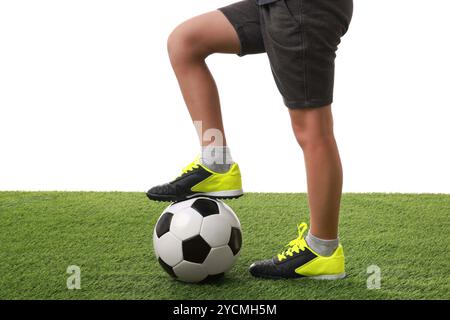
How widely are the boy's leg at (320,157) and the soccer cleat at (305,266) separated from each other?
0.69 feet

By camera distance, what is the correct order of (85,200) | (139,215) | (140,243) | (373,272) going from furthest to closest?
(85,200) → (139,215) → (140,243) → (373,272)

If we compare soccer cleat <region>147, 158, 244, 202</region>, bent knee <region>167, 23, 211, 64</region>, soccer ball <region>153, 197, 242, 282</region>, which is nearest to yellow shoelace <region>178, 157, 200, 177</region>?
soccer cleat <region>147, 158, 244, 202</region>

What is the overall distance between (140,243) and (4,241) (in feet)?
2.33

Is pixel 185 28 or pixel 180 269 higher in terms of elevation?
pixel 185 28

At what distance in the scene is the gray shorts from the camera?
269 centimetres

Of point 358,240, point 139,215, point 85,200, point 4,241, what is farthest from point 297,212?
point 4,241

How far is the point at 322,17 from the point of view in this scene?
8.84ft

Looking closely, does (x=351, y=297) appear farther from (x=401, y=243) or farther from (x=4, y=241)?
(x=4, y=241)

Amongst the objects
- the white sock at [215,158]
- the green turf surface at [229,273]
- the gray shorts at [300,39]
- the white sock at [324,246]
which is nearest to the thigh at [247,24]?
the gray shorts at [300,39]

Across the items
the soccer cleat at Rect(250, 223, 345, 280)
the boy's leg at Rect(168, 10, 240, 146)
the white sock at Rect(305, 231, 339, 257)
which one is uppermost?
the boy's leg at Rect(168, 10, 240, 146)

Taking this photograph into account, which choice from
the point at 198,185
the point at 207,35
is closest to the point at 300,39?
the point at 207,35

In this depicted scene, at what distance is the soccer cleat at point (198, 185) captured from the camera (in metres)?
3.04

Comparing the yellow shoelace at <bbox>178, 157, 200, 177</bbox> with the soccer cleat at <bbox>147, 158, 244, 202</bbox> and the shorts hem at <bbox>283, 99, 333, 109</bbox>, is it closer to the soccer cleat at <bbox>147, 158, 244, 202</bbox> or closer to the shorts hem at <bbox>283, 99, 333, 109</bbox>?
the soccer cleat at <bbox>147, 158, 244, 202</bbox>

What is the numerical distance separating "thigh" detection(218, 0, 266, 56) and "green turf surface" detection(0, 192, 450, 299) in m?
1.01
